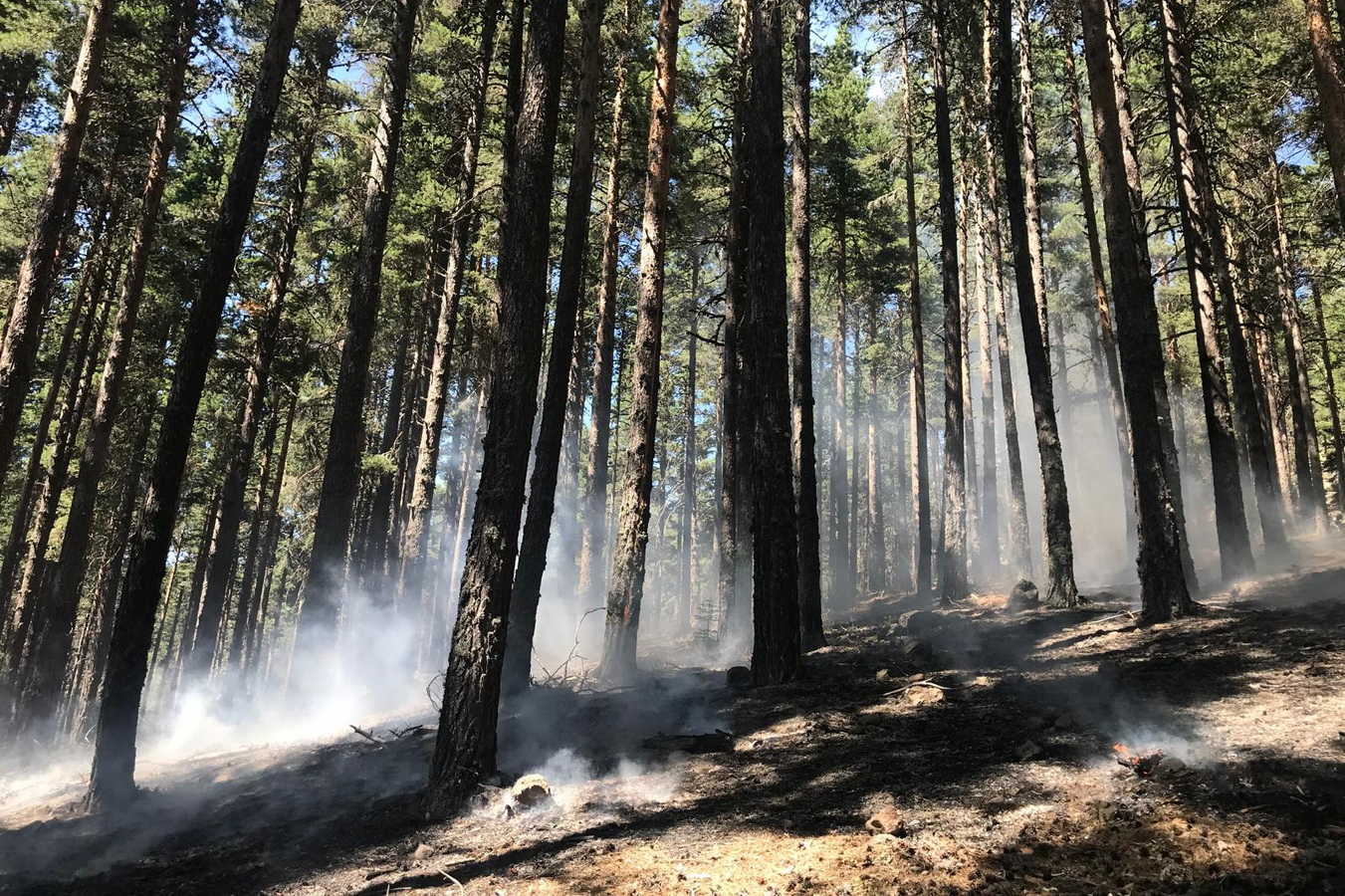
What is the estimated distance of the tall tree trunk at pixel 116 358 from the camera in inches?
531

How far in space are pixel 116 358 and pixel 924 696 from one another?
16.0 m

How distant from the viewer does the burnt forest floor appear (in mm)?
3775

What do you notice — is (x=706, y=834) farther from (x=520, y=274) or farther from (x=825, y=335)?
(x=825, y=335)

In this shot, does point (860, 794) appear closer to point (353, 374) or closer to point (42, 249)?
point (353, 374)

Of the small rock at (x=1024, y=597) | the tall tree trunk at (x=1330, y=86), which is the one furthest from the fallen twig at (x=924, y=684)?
the tall tree trunk at (x=1330, y=86)

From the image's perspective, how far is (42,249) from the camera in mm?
10055

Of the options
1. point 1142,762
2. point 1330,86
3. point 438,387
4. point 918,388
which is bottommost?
point 1142,762

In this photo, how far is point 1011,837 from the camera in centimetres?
401

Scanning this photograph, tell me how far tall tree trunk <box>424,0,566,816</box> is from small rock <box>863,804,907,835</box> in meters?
3.59

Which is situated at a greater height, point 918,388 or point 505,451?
point 918,388

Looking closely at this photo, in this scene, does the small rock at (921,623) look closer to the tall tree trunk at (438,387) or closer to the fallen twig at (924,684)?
the fallen twig at (924,684)

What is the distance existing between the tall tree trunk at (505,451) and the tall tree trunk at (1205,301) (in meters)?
12.5

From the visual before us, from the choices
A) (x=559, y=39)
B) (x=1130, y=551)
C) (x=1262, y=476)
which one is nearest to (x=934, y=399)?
(x=1130, y=551)

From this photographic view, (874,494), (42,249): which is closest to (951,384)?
(42,249)
